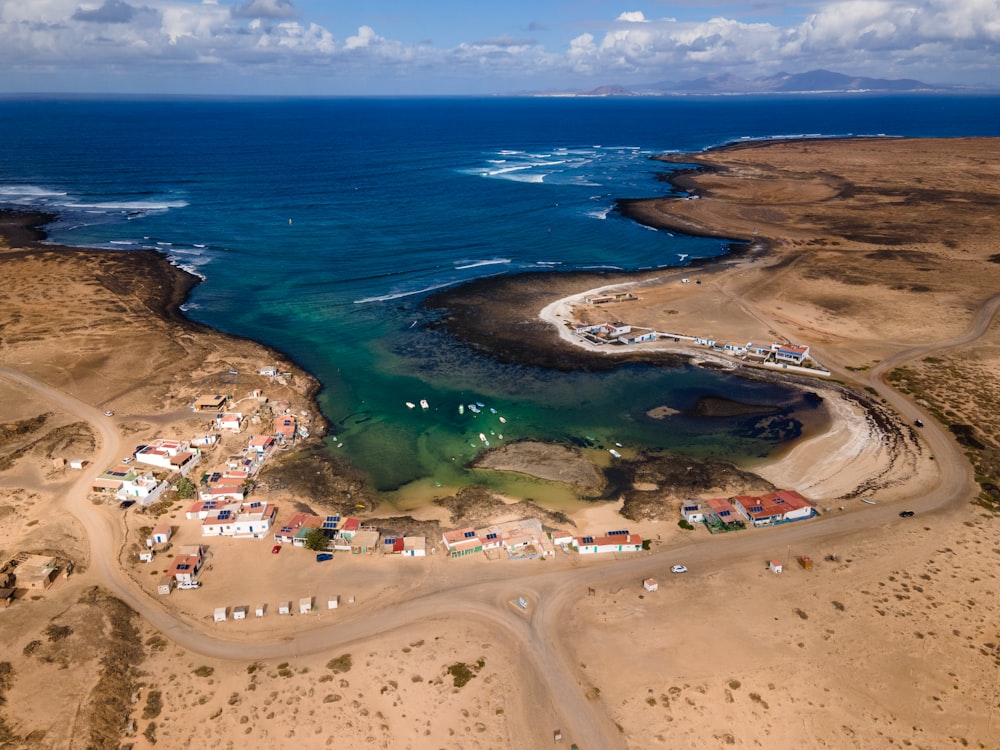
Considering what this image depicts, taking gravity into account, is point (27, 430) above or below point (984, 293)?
below

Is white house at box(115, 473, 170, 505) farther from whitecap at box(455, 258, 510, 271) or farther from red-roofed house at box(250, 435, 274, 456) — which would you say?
whitecap at box(455, 258, 510, 271)

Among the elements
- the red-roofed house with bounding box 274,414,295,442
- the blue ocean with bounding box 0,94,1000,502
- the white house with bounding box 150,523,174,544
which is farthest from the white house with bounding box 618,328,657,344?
the white house with bounding box 150,523,174,544

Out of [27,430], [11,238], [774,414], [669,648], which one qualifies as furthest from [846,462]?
[11,238]

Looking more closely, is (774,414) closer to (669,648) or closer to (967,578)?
(967,578)

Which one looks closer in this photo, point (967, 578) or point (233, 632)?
point (233, 632)

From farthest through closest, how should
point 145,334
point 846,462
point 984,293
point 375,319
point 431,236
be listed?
point 431,236 → point 984,293 → point 375,319 → point 145,334 → point 846,462

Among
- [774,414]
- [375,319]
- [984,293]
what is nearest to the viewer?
[774,414]

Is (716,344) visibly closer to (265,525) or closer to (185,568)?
(265,525)
